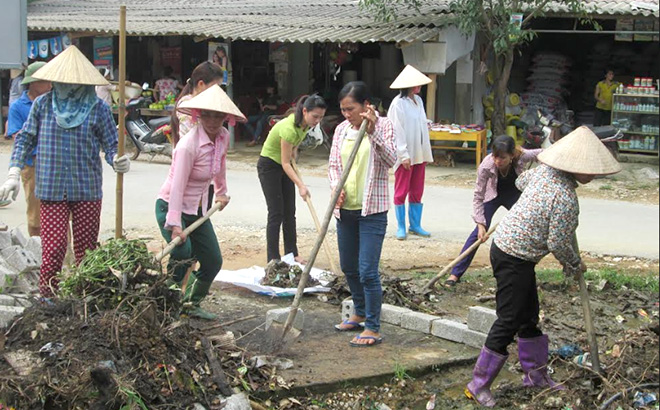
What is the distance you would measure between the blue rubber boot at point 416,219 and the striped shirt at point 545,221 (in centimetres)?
461

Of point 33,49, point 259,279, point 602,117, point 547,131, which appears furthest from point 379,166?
point 33,49

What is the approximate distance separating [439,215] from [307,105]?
174 inches

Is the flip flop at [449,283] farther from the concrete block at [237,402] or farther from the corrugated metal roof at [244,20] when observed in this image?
the corrugated metal roof at [244,20]

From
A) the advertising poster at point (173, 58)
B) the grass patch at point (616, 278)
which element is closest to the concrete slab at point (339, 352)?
the grass patch at point (616, 278)

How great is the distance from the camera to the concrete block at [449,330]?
18.3ft

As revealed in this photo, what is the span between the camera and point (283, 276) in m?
6.96

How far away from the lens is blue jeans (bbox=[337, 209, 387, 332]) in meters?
5.29

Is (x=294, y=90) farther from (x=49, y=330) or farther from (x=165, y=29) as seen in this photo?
(x=49, y=330)

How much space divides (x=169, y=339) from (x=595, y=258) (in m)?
5.48

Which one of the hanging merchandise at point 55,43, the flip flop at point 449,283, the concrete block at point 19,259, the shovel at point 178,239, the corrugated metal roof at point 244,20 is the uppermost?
the corrugated metal roof at point 244,20

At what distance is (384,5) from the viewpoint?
583 inches

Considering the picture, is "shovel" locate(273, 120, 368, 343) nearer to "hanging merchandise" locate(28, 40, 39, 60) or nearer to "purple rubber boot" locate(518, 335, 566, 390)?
"purple rubber boot" locate(518, 335, 566, 390)

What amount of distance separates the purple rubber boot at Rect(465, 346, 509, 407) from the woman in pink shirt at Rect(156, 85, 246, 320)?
1743 mm

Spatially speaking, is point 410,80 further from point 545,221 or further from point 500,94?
point 500,94
